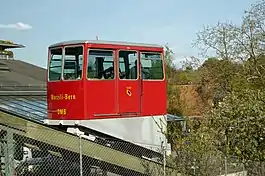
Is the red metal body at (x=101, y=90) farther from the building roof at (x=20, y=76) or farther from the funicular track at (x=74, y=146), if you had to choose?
the building roof at (x=20, y=76)

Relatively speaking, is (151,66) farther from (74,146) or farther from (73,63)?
(74,146)

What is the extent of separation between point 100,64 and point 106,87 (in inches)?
23.6

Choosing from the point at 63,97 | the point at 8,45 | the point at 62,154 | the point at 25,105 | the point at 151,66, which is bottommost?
the point at 62,154

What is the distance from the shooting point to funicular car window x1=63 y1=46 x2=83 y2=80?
12.2 m

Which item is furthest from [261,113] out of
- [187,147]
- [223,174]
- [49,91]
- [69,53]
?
[49,91]

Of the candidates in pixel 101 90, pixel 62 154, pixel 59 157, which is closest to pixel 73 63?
pixel 101 90

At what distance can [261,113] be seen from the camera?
9391 mm

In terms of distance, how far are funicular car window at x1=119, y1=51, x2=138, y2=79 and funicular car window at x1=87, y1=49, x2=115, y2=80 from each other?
0.27 m

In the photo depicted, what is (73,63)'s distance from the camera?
12391 millimetres

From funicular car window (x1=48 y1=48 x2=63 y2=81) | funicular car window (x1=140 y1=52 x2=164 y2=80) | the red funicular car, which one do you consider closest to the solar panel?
funicular car window (x1=48 y1=48 x2=63 y2=81)

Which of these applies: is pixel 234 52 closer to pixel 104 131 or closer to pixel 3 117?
pixel 104 131

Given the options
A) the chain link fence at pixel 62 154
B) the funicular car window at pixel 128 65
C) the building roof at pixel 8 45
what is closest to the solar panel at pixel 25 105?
the chain link fence at pixel 62 154

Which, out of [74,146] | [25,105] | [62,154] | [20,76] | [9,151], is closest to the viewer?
[9,151]

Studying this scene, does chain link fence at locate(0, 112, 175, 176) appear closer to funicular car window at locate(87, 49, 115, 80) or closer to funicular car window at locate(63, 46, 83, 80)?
funicular car window at locate(87, 49, 115, 80)
